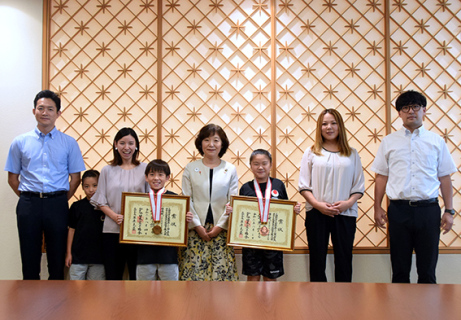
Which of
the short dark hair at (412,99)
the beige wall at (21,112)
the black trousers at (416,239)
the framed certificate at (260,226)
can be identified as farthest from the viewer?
the beige wall at (21,112)

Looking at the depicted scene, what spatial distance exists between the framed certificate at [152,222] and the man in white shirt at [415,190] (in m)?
1.39

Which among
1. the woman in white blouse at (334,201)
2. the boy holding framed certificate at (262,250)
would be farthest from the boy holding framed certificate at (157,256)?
the woman in white blouse at (334,201)

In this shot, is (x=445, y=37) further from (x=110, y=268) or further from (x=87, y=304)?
(x=87, y=304)

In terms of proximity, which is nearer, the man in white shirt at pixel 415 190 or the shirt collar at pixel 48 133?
the man in white shirt at pixel 415 190

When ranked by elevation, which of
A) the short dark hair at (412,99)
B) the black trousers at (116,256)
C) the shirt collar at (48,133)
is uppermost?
the short dark hair at (412,99)

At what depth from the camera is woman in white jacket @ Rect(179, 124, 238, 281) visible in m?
2.68

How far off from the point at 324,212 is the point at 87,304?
192 cm

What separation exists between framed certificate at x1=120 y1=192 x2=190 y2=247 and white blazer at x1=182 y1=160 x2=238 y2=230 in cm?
14

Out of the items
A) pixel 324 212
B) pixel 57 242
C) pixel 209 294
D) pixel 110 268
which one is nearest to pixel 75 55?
pixel 57 242

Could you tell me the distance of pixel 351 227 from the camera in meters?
2.81

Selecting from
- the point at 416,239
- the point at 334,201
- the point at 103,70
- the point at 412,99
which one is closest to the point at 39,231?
the point at 103,70

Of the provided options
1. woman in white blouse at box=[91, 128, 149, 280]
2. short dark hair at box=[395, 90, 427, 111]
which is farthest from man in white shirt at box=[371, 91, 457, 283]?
woman in white blouse at box=[91, 128, 149, 280]

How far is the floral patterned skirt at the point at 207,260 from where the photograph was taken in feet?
8.81

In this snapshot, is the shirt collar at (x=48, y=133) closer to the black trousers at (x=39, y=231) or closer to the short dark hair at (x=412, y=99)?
the black trousers at (x=39, y=231)
